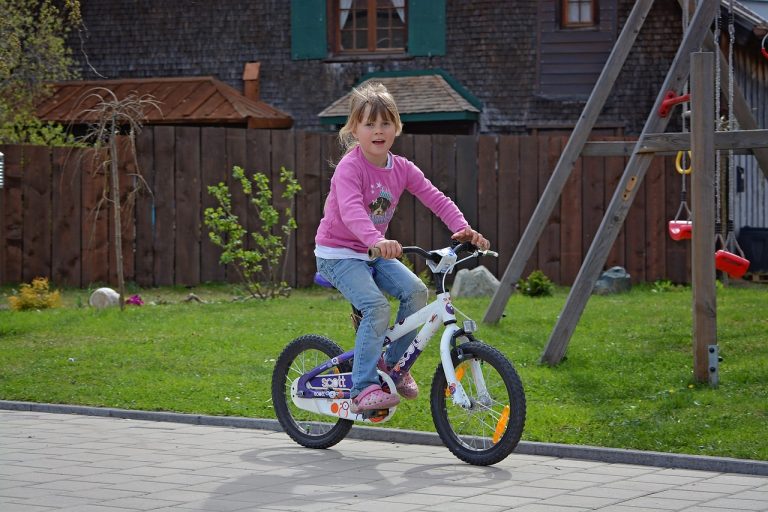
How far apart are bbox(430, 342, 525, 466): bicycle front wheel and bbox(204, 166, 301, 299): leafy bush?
9.45 metres

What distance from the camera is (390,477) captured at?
7.05m

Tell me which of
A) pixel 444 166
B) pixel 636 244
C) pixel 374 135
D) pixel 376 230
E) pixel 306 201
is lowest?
pixel 636 244

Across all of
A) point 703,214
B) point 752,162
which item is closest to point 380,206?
point 703,214

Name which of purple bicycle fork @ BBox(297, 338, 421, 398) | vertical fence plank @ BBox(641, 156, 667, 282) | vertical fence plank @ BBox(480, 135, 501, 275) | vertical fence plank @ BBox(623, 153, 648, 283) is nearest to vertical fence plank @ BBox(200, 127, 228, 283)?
vertical fence plank @ BBox(480, 135, 501, 275)

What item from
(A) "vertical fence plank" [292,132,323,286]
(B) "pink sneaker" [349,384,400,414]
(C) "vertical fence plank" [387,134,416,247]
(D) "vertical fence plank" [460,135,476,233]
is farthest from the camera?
(D) "vertical fence plank" [460,135,476,233]

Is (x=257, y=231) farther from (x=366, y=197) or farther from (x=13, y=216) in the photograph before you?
(x=366, y=197)

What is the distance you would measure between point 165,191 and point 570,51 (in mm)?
8829

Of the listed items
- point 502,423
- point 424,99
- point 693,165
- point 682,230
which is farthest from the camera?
point 424,99

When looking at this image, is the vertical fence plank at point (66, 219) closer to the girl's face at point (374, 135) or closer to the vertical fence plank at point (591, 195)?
the vertical fence plank at point (591, 195)

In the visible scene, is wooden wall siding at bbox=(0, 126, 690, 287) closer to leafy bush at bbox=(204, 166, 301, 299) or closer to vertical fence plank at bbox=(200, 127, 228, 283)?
vertical fence plank at bbox=(200, 127, 228, 283)

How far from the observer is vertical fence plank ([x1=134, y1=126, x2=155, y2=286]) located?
19016 mm

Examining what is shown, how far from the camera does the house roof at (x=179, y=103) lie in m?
24.3

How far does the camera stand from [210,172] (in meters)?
19.0

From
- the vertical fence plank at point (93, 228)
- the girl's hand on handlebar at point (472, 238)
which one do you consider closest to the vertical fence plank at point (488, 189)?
the vertical fence plank at point (93, 228)
